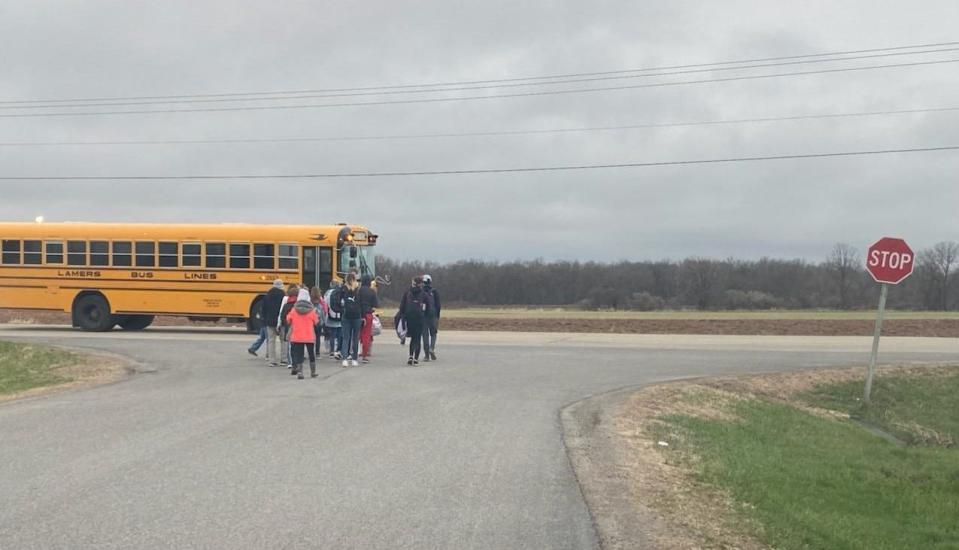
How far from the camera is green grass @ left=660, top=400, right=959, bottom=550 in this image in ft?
23.4

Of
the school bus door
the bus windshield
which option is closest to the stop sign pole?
the bus windshield

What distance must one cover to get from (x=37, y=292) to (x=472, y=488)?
2394 centimetres

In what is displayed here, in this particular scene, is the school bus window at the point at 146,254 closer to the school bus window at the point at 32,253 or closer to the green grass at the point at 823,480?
the school bus window at the point at 32,253

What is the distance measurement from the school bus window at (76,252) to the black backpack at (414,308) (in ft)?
45.1

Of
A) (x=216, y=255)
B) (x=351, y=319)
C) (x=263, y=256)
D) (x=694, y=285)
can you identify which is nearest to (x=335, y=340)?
(x=351, y=319)

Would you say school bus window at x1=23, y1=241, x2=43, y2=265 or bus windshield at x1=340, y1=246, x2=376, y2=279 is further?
school bus window at x1=23, y1=241, x2=43, y2=265

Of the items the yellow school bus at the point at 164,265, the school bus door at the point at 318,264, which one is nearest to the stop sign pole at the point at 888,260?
the yellow school bus at the point at 164,265

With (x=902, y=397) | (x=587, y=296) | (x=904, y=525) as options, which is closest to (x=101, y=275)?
(x=902, y=397)

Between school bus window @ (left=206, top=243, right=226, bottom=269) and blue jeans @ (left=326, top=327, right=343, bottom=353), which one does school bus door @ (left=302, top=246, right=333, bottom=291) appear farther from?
blue jeans @ (left=326, top=327, right=343, bottom=353)

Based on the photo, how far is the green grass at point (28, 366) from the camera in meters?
14.8

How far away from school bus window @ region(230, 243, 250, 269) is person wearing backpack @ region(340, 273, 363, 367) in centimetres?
897

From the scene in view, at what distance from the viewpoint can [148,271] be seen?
88.3ft

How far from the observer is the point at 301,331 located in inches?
612

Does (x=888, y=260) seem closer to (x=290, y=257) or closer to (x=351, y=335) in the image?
(x=351, y=335)
